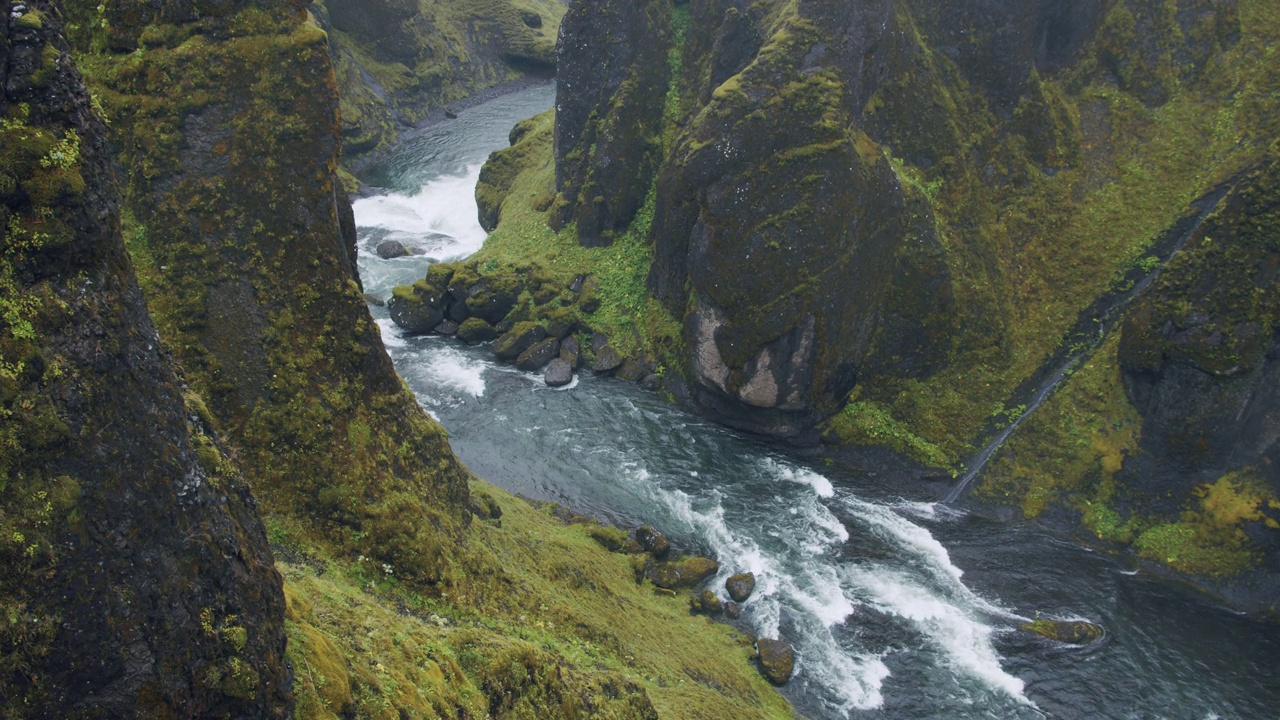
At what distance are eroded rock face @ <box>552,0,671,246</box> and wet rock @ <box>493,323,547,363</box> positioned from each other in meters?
9.22

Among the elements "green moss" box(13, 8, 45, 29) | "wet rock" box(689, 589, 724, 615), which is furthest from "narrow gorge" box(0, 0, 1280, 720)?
"wet rock" box(689, 589, 724, 615)

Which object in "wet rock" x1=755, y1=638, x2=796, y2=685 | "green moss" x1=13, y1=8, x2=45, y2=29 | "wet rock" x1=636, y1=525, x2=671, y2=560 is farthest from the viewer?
"wet rock" x1=636, y1=525, x2=671, y2=560

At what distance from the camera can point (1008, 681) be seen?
2903cm

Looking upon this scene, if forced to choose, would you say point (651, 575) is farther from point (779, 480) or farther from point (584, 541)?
point (779, 480)

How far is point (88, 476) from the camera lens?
10539 mm

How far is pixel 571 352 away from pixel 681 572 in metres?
18.6

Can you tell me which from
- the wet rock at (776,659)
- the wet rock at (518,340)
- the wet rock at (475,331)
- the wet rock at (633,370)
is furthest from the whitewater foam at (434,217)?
the wet rock at (776,659)

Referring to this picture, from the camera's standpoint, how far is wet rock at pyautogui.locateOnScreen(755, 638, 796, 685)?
28.7 metres

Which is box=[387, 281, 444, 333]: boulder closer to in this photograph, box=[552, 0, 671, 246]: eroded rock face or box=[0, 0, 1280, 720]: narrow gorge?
box=[0, 0, 1280, 720]: narrow gorge

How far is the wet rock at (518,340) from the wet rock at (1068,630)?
101 feet

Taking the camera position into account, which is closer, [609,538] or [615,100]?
[609,538]

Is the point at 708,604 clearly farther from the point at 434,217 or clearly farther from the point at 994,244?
the point at 434,217

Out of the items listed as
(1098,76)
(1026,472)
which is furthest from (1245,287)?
(1098,76)

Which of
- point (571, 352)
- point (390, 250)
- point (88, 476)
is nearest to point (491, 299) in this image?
point (571, 352)
